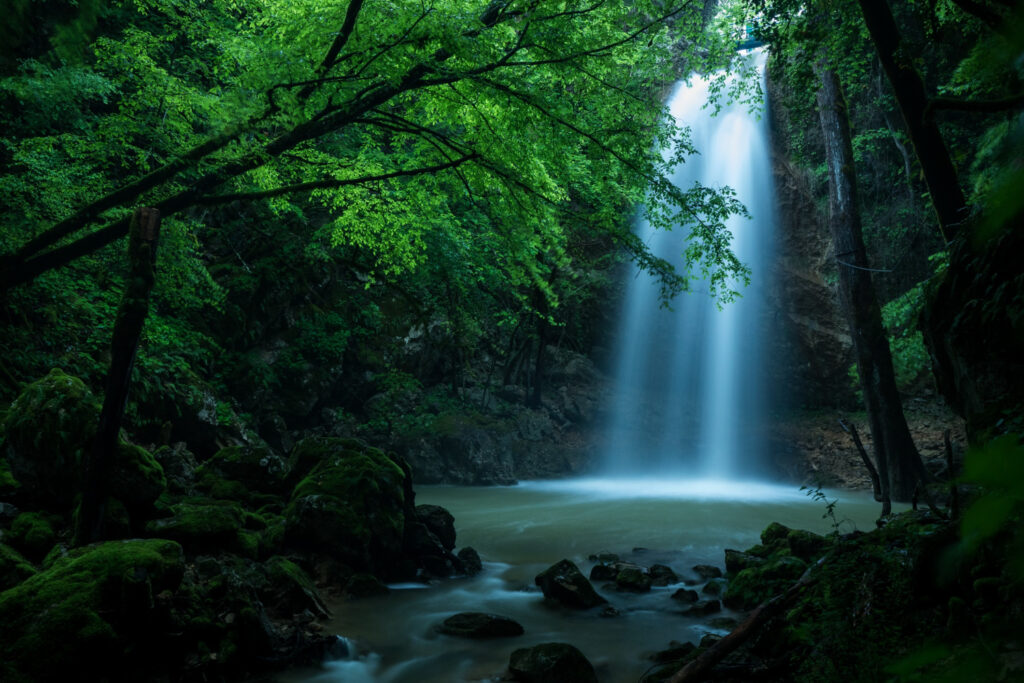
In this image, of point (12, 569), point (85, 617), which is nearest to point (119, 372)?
point (12, 569)

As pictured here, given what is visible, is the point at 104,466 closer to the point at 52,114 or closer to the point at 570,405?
the point at 52,114

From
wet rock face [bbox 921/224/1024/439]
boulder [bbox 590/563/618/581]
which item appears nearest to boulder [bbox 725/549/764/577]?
boulder [bbox 590/563/618/581]

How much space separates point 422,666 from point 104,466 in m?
3.44

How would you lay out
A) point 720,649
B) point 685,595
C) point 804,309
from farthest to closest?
point 804,309, point 685,595, point 720,649

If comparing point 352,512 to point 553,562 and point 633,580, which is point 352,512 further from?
point 633,580

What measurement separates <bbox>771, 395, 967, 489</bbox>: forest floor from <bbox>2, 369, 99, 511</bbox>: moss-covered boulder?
14979 millimetres

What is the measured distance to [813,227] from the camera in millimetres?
21578

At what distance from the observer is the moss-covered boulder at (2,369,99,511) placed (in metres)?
5.84

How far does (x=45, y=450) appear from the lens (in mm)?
5848

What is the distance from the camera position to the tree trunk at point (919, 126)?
19.2ft

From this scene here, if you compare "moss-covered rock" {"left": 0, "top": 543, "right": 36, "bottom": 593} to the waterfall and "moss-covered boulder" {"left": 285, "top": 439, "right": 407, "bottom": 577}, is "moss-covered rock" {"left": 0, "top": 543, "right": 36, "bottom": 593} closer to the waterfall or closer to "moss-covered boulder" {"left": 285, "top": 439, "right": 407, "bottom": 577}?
"moss-covered boulder" {"left": 285, "top": 439, "right": 407, "bottom": 577}

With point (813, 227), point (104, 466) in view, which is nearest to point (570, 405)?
point (813, 227)

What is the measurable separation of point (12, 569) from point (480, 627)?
4095 mm

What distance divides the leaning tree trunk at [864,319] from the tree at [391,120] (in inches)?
156
